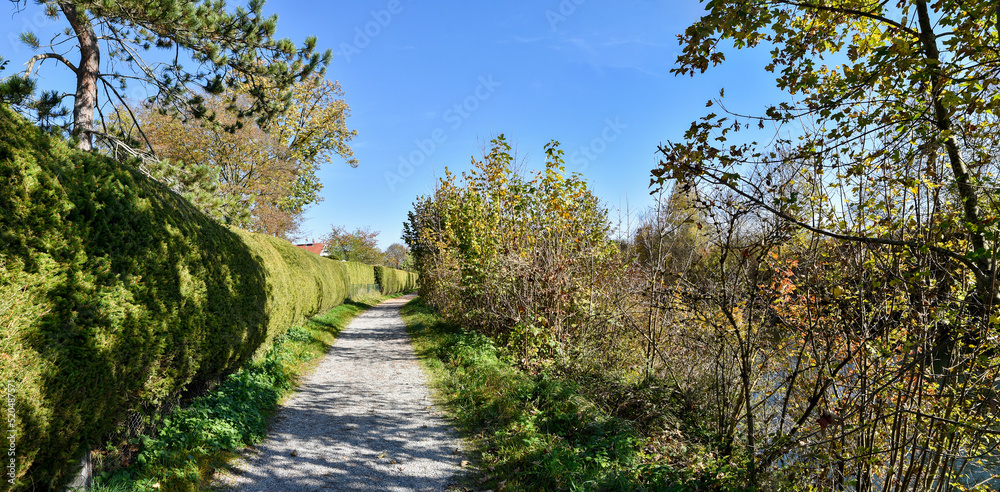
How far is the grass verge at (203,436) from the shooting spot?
3701mm

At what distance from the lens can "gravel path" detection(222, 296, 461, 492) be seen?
4289 millimetres

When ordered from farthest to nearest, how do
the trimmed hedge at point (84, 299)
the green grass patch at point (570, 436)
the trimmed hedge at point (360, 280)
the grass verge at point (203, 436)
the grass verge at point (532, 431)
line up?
1. the trimmed hedge at point (360, 280)
2. the grass verge at point (532, 431)
3. the green grass patch at point (570, 436)
4. the grass verge at point (203, 436)
5. the trimmed hedge at point (84, 299)

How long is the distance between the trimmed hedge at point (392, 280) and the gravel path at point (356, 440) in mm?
26720

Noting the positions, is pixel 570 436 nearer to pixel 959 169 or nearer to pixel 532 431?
pixel 532 431

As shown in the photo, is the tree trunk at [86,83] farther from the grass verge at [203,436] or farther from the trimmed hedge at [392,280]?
the trimmed hedge at [392,280]

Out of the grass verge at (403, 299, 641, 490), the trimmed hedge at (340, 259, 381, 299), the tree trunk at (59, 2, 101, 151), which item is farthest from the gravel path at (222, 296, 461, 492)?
the trimmed hedge at (340, 259, 381, 299)

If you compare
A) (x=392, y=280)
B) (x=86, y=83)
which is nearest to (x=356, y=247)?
(x=392, y=280)

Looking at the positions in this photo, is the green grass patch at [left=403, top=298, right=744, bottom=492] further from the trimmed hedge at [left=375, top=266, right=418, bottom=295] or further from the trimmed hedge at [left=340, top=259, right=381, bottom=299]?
the trimmed hedge at [left=375, top=266, right=418, bottom=295]

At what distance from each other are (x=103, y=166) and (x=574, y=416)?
5.09m

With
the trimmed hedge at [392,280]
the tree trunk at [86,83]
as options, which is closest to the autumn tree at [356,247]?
the trimmed hedge at [392,280]

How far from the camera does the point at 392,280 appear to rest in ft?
124

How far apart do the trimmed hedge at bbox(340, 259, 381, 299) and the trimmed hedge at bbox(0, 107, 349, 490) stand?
20255mm

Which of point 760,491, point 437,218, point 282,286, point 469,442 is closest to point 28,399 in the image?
point 469,442

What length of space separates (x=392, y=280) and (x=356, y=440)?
33183 millimetres
